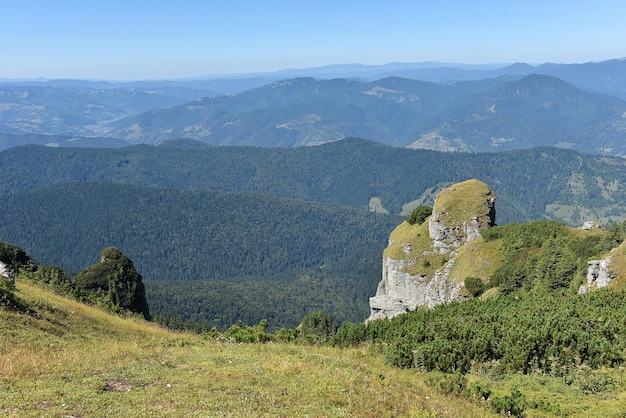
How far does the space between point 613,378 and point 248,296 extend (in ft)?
619

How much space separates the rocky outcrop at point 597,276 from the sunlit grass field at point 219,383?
15954 millimetres

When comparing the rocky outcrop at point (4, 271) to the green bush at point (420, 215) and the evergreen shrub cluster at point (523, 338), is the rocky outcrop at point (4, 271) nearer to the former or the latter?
the evergreen shrub cluster at point (523, 338)

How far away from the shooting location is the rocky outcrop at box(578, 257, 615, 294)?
32906 millimetres

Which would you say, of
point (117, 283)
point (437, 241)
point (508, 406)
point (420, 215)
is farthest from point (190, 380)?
point (420, 215)

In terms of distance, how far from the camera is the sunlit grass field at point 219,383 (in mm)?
14500

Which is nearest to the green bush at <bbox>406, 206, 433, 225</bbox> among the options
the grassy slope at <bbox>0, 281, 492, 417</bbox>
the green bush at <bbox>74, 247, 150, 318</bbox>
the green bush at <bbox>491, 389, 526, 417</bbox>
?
the green bush at <bbox>74, 247, 150, 318</bbox>

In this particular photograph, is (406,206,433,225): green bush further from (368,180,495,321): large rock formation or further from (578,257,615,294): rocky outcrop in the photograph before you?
(578,257,615,294): rocky outcrop

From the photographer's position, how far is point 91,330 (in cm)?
2725

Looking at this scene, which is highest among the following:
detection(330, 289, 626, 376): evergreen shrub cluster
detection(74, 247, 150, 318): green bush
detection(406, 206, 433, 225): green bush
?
detection(330, 289, 626, 376): evergreen shrub cluster

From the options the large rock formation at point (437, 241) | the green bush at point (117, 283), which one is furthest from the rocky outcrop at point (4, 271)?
the large rock formation at point (437, 241)

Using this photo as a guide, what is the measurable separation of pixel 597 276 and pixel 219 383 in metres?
32.2

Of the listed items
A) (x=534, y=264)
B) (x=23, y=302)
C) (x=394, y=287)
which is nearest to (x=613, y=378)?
(x=534, y=264)

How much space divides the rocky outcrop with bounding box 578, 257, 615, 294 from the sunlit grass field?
16.0m

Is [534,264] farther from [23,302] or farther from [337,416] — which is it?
[23,302]
